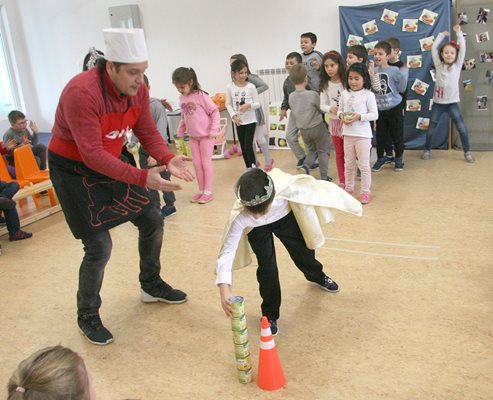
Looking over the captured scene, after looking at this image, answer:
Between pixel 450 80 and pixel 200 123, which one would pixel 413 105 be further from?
pixel 200 123

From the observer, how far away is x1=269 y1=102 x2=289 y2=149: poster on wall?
302 inches

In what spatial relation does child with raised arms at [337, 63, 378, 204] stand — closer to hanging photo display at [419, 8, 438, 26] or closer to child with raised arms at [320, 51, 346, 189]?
child with raised arms at [320, 51, 346, 189]

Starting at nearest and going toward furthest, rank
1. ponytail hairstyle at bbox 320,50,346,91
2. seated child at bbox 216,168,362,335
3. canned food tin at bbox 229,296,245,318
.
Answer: canned food tin at bbox 229,296,245,318, seated child at bbox 216,168,362,335, ponytail hairstyle at bbox 320,50,346,91

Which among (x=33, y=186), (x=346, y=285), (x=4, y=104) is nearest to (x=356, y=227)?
(x=346, y=285)

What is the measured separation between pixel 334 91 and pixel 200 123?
1360 mm

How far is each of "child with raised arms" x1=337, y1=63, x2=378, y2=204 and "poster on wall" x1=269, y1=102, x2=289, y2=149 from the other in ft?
8.77

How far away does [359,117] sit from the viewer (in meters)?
4.78

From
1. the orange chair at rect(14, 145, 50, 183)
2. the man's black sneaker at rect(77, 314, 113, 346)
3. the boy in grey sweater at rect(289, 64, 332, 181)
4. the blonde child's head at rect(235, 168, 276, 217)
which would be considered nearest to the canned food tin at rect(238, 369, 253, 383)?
the blonde child's head at rect(235, 168, 276, 217)

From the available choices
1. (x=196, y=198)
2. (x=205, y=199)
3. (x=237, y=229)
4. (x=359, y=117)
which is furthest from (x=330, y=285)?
(x=196, y=198)

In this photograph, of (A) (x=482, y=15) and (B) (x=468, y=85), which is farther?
(B) (x=468, y=85)

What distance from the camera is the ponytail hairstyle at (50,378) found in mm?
1313

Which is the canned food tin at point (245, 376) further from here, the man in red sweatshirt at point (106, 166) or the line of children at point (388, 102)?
the line of children at point (388, 102)

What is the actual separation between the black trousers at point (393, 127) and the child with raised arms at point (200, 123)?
1.85m

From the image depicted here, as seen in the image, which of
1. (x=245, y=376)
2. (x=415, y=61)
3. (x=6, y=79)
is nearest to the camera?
(x=245, y=376)
